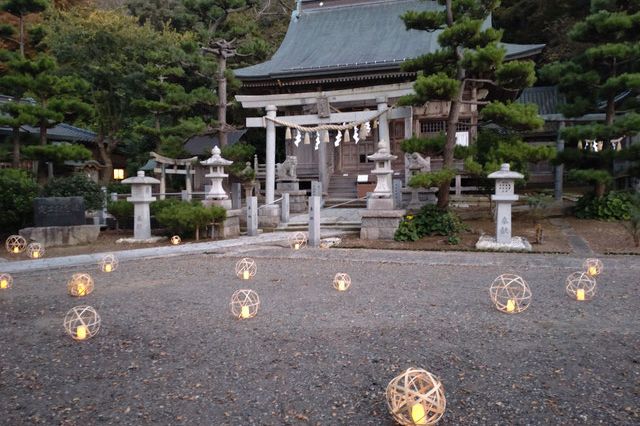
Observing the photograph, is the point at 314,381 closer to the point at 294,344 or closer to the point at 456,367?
the point at 294,344

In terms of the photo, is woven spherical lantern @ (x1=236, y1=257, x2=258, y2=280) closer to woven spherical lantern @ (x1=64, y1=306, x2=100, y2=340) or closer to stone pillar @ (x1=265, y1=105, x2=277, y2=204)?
woven spherical lantern @ (x1=64, y1=306, x2=100, y2=340)

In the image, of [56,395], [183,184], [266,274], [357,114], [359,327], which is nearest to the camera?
[56,395]

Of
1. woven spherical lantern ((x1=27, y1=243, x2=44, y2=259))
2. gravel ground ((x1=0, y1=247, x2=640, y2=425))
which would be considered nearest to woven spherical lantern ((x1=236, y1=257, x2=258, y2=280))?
gravel ground ((x1=0, y1=247, x2=640, y2=425))

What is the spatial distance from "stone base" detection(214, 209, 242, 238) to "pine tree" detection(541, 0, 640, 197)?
30.2 feet

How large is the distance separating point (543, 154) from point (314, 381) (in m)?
8.59

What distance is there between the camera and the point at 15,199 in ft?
38.4

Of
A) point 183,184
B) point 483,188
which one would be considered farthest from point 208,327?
point 183,184

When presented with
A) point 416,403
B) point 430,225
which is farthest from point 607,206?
point 416,403

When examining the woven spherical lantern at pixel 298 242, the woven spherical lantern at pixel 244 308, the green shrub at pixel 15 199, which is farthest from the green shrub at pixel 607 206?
the green shrub at pixel 15 199

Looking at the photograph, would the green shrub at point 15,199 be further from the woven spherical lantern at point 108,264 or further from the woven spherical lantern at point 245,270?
the woven spherical lantern at point 245,270

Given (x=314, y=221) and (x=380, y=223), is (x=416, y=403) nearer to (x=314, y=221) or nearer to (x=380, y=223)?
(x=314, y=221)

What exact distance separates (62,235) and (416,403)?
1121 cm

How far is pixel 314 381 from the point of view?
10.7 ft

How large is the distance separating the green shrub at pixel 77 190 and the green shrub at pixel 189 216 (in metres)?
2.82
